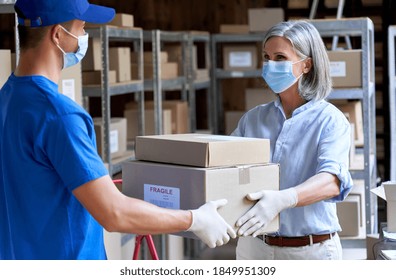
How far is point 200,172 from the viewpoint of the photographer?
233 cm

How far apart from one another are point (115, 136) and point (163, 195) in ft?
8.98

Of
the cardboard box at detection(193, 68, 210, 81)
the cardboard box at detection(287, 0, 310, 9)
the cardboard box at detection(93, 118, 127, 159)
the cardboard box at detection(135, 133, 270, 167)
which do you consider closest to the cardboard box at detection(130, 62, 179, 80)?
the cardboard box at detection(193, 68, 210, 81)

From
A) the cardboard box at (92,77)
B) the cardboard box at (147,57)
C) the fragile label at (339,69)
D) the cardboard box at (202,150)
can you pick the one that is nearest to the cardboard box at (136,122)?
the cardboard box at (147,57)

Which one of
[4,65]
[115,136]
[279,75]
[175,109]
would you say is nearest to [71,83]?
[4,65]

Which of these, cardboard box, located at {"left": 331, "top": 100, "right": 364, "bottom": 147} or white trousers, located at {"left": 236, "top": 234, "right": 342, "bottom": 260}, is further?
cardboard box, located at {"left": 331, "top": 100, "right": 364, "bottom": 147}

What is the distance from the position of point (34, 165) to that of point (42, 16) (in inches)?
16.7

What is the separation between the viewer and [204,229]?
7.54 feet

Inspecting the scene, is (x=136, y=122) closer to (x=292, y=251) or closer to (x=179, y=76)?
(x=179, y=76)

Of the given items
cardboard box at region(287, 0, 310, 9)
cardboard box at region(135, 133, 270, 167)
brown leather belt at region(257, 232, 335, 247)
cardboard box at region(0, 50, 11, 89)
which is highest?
cardboard box at region(287, 0, 310, 9)

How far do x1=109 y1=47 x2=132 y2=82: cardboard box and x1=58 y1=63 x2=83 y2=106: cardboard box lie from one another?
96 centimetres

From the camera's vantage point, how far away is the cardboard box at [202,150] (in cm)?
237

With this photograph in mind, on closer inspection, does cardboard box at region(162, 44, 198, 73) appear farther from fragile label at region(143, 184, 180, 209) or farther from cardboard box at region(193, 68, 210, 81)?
fragile label at region(143, 184, 180, 209)

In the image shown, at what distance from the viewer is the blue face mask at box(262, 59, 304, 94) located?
2920 mm
